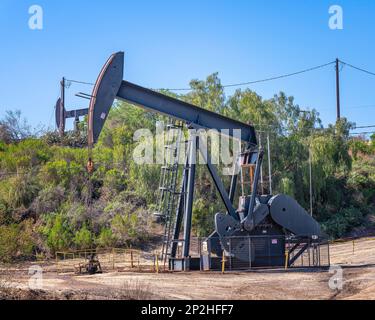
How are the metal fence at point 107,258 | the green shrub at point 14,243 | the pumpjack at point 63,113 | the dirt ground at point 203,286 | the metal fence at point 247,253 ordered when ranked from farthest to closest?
the pumpjack at point 63,113
the green shrub at point 14,243
the metal fence at point 107,258
the metal fence at point 247,253
the dirt ground at point 203,286

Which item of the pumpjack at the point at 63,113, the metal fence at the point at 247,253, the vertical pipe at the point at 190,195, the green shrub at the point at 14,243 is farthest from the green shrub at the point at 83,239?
the pumpjack at the point at 63,113

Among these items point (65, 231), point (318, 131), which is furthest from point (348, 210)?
point (65, 231)

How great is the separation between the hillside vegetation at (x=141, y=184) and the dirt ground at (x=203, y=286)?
1032cm

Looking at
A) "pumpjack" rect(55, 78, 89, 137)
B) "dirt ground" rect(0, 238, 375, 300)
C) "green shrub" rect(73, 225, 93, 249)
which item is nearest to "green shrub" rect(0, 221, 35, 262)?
"green shrub" rect(73, 225, 93, 249)

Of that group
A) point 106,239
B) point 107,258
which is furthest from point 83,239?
point 107,258

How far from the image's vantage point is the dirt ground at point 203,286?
14016 millimetres

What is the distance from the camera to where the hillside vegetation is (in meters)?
32.6

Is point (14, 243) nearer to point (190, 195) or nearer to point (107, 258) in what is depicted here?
point (107, 258)

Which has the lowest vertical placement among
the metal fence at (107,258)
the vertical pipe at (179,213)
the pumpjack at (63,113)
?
the metal fence at (107,258)

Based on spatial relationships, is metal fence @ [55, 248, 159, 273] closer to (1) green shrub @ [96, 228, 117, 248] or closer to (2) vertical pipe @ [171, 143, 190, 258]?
(1) green shrub @ [96, 228, 117, 248]

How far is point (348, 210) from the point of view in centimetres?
3650

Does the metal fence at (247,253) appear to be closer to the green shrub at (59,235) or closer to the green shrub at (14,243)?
the green shrub at (14,243)

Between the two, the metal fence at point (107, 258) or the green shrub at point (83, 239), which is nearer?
the metal fence at point (107, 258)

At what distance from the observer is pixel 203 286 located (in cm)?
1653
